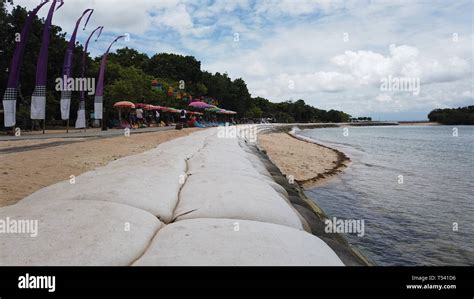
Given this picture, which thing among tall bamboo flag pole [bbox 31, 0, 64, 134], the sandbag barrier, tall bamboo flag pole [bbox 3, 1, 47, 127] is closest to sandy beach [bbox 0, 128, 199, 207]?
the sandbag barrier

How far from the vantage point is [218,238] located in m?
2.90

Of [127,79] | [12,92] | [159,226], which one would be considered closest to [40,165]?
[159,226]

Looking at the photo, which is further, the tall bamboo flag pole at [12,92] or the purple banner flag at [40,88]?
the purple banner flag at [40,88]

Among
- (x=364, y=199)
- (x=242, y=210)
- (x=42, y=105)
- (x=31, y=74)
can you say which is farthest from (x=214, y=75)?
(x=242, y=210)

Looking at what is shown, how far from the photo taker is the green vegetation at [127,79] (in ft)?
83.4

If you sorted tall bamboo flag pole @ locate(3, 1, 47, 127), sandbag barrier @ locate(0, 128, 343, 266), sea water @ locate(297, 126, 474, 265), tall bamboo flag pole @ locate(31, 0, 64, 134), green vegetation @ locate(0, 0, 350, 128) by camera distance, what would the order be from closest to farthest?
sandbag barrier @ locate(0, 128, 343, 266) < sea water @ locate(297, 126, 474, 265) < tall bamboo flag pole @ locate(3, 1, 47, 127) < tall bamboo flag pole @ locate(31, 0, 64, 134) < green vegetation @ locate(0, 0, 350, 128)

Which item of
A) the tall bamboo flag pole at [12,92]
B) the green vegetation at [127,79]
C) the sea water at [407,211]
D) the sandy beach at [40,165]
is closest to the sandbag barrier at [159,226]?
the sandy beach at [40,165]

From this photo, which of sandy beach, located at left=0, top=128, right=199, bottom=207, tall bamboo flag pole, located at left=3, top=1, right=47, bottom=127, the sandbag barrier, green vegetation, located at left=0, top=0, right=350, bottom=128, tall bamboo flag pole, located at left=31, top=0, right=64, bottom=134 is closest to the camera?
the sandbag barrier

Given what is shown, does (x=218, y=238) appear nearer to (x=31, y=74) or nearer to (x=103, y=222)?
(x=103, y=222)

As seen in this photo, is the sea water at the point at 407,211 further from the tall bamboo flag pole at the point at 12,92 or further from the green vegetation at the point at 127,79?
the green vegetation at the point at 127,79

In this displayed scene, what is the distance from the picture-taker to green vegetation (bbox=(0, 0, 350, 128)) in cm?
2542

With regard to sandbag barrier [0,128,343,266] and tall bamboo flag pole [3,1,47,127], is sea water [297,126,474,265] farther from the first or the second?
tall bamboo flag pole [3,1,47,127]
